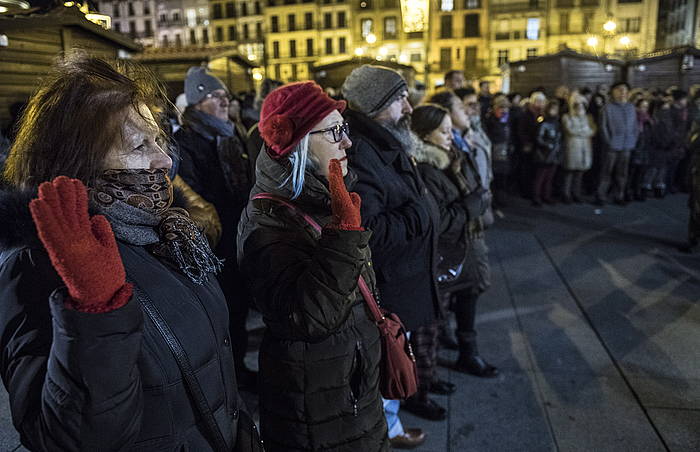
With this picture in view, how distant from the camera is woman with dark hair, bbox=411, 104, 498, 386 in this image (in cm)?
356

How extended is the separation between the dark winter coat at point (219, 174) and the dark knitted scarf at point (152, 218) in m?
2.36

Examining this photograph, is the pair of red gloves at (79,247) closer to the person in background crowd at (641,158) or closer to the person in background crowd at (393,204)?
the person in background crowd at (393,204)

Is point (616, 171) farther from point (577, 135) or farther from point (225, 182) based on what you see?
point (225, 182)

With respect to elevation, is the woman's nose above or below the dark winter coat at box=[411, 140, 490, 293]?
above

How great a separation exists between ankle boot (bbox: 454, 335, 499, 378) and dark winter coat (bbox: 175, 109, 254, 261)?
191 cm

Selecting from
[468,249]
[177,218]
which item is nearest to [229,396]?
[177,218]

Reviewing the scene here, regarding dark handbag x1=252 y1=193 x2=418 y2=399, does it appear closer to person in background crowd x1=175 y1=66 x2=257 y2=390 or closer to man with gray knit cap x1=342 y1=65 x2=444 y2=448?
man with gray knit cap x1=342 y1=65 x2=444 y2=448

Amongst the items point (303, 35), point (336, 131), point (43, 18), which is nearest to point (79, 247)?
point (336, 131)

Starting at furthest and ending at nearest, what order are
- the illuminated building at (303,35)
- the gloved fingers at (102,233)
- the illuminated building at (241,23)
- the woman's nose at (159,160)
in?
the illuminated building at (241,23) → the illuminated building at (303,35) → the woman's nose at (159,160) → the gloved fingers at (102,233)

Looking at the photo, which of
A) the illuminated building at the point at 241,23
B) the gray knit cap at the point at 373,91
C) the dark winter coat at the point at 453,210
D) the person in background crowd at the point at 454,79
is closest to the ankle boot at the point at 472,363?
the dark winter coat at the point at 453,210

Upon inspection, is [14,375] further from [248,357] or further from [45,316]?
[248,357]

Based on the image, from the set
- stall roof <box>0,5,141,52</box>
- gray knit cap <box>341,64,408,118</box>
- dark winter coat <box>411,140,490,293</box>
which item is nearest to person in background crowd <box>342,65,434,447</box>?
gray knit cap <box>341,64,408,118</box>

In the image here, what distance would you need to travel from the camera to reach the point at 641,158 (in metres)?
10.6

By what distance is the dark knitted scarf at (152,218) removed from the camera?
1.33 metres
